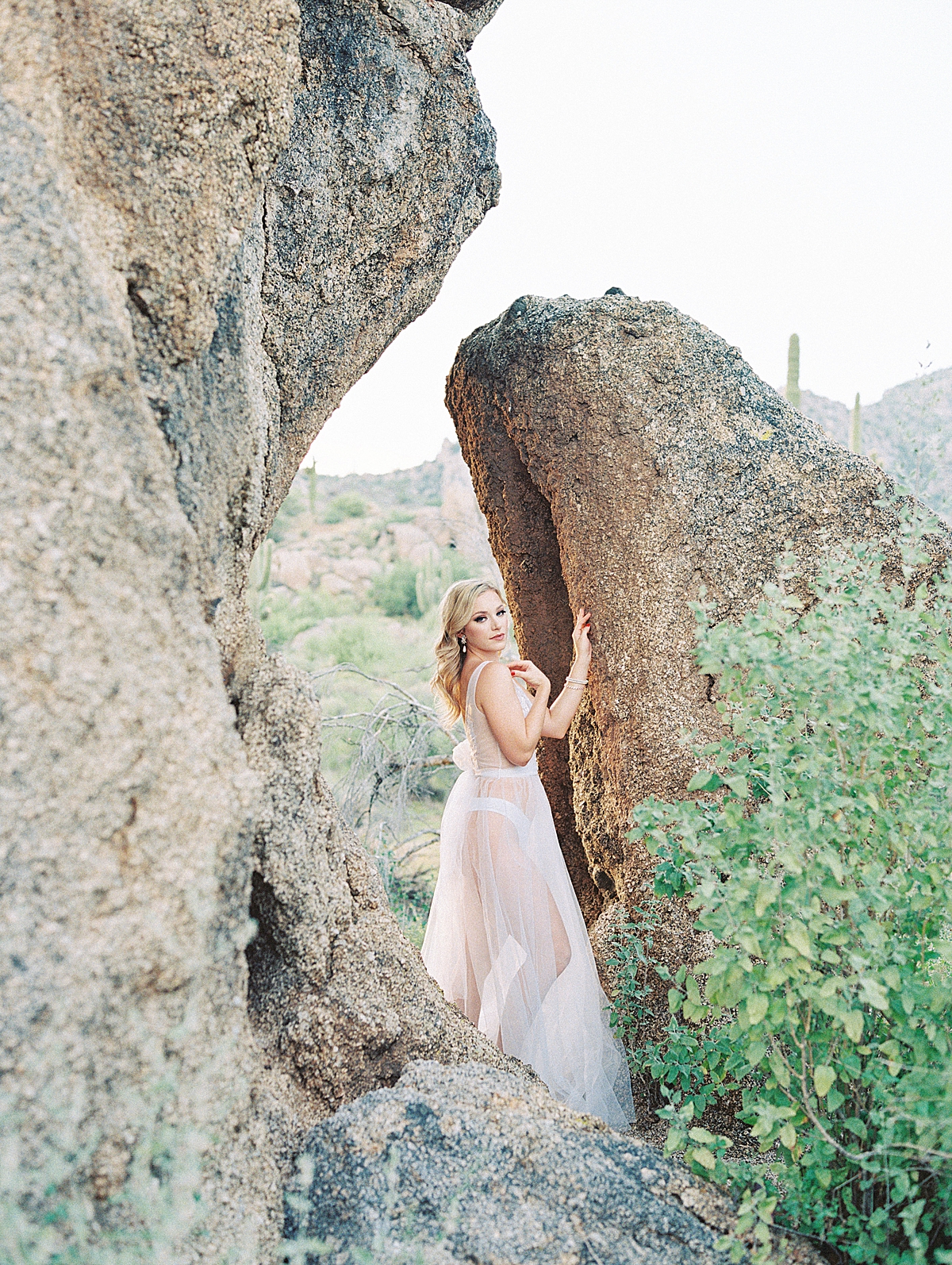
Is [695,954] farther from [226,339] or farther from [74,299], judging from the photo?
[74,299]

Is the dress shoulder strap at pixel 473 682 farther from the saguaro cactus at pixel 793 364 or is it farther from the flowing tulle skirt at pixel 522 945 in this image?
the saguaro cactus at pixel 793 364

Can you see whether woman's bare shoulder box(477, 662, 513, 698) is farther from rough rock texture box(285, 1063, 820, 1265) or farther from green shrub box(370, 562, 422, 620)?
green shrub box(370, 562, 422, 620)

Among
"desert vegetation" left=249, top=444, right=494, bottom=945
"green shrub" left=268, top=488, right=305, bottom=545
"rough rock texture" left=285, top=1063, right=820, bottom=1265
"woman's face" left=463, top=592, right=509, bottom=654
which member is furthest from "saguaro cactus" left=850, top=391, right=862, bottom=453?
"green shrub" left=268, top=488, right=305, bottom=545

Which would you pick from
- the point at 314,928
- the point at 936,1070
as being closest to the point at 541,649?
the point at 314,928

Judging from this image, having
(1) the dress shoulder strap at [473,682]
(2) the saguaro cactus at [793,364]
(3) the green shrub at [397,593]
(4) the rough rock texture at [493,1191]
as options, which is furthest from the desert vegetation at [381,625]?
(2) the saguaro cactus at [793,364]

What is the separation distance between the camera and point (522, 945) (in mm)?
Answer: 3541

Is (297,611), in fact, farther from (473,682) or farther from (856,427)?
(473,682)

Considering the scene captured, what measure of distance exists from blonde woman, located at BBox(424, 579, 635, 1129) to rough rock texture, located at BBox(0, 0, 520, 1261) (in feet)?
2.51

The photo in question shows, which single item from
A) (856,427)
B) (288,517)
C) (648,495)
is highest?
(288,517)

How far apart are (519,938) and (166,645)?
2337mm

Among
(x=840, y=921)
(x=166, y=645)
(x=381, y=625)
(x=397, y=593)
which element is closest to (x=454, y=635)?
(x=840, y=921)

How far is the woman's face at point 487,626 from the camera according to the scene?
3.90m

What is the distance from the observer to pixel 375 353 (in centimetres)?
338

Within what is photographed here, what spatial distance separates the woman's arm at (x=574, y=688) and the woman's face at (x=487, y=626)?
1.19 ft
